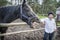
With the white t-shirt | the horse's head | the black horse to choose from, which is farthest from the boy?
the horse's head

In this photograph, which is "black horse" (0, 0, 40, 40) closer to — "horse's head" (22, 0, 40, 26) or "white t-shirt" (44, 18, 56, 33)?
"horse's head" (22, 0, 40, 26)

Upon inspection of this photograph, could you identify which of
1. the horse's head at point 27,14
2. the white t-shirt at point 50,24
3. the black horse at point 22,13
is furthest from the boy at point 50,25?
the horse's head at point 27,14

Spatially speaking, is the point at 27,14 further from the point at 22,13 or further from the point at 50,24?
the point at 50,24

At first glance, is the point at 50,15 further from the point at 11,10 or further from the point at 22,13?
the point at 11,10

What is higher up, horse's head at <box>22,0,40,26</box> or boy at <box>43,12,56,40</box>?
horse's head at <box>22,0,40,26</box>

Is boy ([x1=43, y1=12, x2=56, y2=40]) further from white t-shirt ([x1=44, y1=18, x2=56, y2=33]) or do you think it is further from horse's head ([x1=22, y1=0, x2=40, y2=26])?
horse's head ([x1=22, y1=0, x2=40, y2=26])

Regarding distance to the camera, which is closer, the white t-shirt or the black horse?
the white t-shirt

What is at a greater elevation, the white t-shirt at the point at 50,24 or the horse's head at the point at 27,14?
the horse's head at the point at 27,14

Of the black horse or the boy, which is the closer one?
the boy

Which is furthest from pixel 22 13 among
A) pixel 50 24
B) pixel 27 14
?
pixel 50 24

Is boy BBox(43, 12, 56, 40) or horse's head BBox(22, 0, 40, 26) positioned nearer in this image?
boy BBox(43, 12, 56, 40)

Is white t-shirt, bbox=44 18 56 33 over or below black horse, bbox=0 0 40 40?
below

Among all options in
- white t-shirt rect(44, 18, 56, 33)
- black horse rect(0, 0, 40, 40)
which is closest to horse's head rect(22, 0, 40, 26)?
black horse rect(0, 0, 40, 40)

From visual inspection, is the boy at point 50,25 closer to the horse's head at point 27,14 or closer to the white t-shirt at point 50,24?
the white t-shirt at point 50,24
